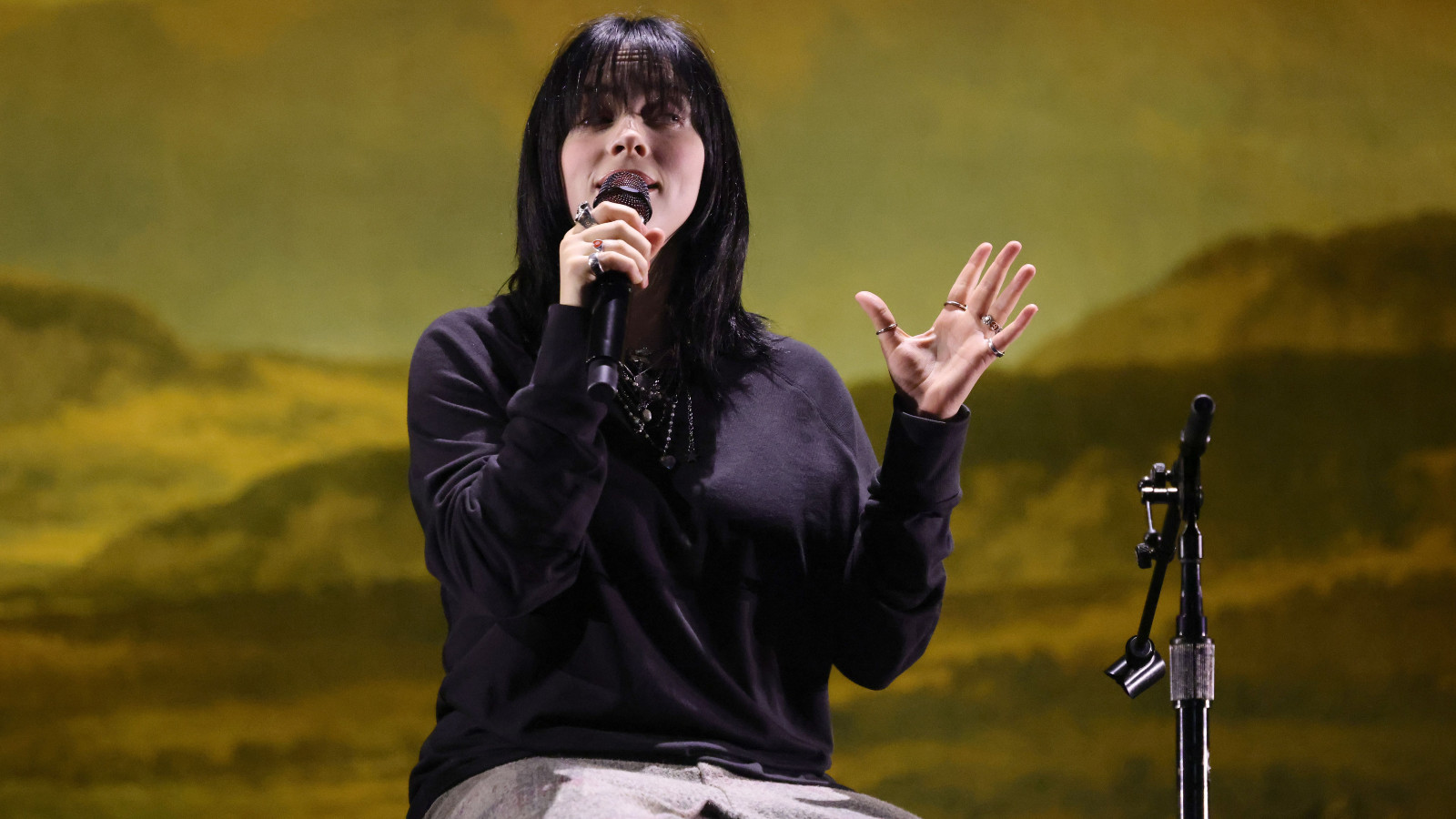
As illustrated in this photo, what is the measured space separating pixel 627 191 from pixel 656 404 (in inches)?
9.1

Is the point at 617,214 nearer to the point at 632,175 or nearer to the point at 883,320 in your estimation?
the point at 632,175

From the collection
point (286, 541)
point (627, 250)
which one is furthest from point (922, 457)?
point (286, 541)

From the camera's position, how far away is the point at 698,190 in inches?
55.1

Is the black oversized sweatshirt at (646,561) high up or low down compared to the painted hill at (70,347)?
down

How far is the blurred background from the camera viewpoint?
2348mm

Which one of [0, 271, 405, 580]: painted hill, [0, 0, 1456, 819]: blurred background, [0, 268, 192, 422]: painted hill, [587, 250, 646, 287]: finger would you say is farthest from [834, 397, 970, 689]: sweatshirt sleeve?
[0, 268, 192, 422]: painted hill

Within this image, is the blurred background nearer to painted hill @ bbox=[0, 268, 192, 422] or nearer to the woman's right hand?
painted hill @ bbox=[0, 268, 192, 422]

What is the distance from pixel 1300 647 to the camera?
262cm

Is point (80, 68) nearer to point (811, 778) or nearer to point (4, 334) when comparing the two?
point (4, 334)

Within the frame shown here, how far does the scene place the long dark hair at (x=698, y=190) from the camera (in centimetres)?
135

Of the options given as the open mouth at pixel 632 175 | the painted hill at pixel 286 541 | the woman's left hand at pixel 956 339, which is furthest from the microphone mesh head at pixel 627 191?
the painted hill at pixel 286 541

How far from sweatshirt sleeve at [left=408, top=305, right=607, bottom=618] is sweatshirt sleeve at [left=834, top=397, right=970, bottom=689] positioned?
12.2 inches

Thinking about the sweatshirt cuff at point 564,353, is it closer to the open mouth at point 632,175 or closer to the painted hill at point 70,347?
the open mouth at point 632,175

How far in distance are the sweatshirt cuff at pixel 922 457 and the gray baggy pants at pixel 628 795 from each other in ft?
0.99
